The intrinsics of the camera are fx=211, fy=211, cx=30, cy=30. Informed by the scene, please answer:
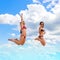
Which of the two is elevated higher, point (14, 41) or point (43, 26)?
point (43, 26)

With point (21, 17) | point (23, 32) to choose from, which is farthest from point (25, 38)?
point (21, 17)

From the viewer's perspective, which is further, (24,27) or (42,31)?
(42,31)

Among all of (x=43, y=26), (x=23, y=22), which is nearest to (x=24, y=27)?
(x=23, y=22)

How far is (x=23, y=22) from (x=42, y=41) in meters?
3.66

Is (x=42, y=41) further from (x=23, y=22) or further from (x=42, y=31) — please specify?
(x=23, y=22)

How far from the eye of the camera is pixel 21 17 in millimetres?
23266

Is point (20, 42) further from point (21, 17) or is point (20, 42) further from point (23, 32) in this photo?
point (21, 17)

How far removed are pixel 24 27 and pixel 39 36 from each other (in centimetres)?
314

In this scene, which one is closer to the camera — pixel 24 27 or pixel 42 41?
pixel 24 27

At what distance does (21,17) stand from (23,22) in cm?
89

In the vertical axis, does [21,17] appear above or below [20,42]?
above

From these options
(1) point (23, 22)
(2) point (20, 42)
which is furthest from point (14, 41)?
(1) point (23, 22)

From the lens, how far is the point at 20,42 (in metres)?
23.8

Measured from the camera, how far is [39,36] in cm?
2627
